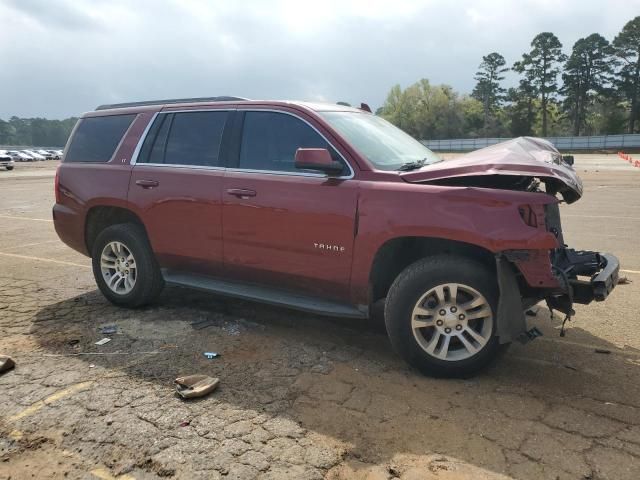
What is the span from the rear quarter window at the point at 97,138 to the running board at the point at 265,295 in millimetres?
1418

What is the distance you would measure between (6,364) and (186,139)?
2348 millimetres

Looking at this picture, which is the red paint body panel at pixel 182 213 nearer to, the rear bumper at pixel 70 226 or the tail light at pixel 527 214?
the rear bumper at pixel 70 226

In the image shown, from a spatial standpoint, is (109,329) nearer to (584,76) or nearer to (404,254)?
(404,254)

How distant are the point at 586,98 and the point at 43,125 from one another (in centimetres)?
15451

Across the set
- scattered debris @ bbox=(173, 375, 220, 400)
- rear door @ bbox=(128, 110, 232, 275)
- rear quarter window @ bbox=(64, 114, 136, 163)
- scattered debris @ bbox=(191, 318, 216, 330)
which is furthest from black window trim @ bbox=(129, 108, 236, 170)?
scattered debris @ bbox=(173, 375, 220, 400)

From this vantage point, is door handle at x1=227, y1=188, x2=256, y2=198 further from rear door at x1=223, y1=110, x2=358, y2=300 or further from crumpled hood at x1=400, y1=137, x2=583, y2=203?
crumpled hood at x1=400, y1=137, x2=583, y2=203

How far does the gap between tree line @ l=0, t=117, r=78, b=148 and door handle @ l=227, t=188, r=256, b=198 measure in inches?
6981

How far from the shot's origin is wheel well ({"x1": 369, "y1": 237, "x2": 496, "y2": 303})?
12.3 ft

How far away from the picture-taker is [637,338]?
14.3 ft

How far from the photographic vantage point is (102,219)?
18.0 feet

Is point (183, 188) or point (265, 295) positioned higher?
point (183, 188)

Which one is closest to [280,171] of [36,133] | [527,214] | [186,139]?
[186,139]

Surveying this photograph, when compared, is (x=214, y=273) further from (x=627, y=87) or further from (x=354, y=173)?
(x=627, y=87)

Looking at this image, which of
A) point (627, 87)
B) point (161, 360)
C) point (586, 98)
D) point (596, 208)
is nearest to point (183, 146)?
point (161, 360)
